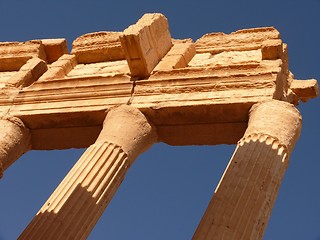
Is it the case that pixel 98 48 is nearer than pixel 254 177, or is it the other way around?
pixel 254 177

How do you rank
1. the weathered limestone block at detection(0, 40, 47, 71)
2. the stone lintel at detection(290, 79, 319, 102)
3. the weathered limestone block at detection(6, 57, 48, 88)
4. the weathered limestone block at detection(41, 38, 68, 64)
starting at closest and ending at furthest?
the stone lintel at detection(290, 79, 319, 102)
the weathered limestone block at detection(6, 57, 48, 88)
the weathered limestone block at detection(0, 40, 47, 71)
the weathered limestone block at detection(41, 38, 68, 64)

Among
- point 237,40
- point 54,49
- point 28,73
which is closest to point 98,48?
point 54,49

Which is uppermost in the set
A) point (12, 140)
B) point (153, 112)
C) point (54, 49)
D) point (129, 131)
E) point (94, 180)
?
point (54, 49)

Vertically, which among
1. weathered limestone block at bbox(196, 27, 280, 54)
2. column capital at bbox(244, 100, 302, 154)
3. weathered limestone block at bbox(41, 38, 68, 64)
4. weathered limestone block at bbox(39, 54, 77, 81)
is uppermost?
weathered limestone block at bbox(196, 27, 280, 54)

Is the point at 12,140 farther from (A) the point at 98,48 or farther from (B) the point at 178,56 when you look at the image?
(B) the point at 178,56

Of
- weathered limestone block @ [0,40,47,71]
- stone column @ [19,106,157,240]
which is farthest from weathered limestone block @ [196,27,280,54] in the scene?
weathered limestone block @ [0,40,47,71]

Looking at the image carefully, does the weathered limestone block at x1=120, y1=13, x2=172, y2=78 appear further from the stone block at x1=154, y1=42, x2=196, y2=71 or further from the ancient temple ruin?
the stone block at x1=154, y1=42, x2=196, y2=71

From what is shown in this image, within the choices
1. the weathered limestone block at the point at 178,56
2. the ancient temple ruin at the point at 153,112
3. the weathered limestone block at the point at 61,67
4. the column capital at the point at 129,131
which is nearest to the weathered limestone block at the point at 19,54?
the ancient temple ruin at the point at 153,112

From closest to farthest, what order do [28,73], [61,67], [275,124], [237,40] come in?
[275,124], [28,73], [237,40], [61,67]

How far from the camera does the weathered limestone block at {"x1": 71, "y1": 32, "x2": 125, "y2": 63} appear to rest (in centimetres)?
1588

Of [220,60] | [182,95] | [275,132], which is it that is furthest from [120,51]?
[275,132]

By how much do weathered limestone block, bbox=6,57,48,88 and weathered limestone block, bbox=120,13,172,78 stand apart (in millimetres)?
2999

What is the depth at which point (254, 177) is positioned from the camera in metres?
9.85

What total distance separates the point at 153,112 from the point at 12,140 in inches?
125
